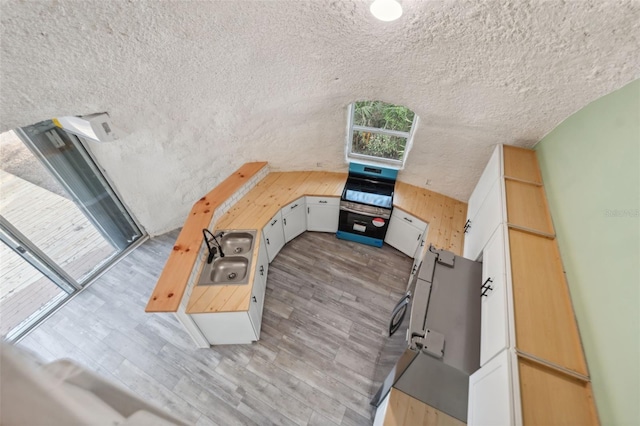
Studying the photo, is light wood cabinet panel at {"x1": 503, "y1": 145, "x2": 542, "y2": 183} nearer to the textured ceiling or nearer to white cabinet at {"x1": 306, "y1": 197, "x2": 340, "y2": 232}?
the textured ceiling

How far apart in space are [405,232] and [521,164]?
1.29 metres

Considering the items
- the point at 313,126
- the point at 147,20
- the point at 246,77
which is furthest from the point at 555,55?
the point at 147,20

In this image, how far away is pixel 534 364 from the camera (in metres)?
1.15

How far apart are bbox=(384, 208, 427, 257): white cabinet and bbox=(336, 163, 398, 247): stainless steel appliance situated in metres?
0.08

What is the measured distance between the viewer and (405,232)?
3.05 metres

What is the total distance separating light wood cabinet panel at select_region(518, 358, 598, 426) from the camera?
103 cm

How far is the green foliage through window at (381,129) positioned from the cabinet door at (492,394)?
2297 mm

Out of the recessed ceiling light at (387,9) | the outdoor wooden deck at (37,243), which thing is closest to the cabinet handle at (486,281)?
the recessed ceiling light at (387,9)

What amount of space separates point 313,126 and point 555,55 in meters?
1.98

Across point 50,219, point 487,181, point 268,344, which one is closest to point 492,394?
point 487,181

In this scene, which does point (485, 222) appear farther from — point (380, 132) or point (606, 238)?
point (380, 132)

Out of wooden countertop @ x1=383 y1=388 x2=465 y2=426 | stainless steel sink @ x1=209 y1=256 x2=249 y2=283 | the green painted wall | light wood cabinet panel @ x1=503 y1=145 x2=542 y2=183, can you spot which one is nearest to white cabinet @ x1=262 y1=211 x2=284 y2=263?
stainless steel sink @ x1=209 y1=256 x2=249 y2=283

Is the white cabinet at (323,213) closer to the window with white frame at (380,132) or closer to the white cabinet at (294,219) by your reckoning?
the white cabinet at (294,219)

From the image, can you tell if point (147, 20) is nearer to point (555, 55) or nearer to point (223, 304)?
point (223, 304)
